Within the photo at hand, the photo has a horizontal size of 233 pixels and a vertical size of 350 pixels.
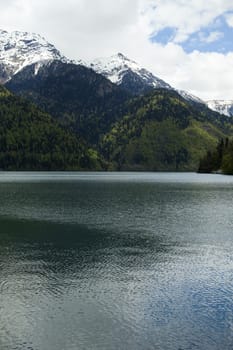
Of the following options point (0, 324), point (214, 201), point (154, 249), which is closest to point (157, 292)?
point (0, 324)

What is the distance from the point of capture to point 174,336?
29.8 meters

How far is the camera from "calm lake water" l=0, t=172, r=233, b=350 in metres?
29.8

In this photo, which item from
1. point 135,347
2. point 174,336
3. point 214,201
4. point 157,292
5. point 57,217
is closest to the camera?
point 135,347

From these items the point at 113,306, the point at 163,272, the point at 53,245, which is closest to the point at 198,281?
the point at 163,272

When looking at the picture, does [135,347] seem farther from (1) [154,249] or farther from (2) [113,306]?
(1) [154,249]

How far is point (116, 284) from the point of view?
42.6m

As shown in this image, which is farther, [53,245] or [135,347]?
[53,245]

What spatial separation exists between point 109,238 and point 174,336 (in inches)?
1537

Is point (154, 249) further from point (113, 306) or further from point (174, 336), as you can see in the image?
point (174, 336)

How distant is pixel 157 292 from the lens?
40000 millimetres

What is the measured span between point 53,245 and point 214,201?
253 ft

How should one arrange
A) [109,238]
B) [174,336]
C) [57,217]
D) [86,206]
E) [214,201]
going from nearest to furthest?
1. [174,336]
2. [109,238]
3. [57,217]
4. [86,206]
5. [214,201]

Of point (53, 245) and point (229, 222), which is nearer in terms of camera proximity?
point (53, 245)

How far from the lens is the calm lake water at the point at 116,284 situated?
29.8 m
